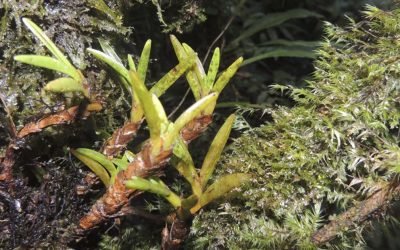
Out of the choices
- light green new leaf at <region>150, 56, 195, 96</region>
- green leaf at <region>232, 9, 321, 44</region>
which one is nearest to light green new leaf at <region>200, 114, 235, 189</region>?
light green new leaf at <region>150, 56, 195, 96</region>

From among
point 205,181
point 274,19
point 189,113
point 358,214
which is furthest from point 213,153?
point 274,19

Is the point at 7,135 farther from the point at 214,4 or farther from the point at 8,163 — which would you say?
the point at 214,4

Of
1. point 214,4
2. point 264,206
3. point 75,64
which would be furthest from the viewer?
point 214,4

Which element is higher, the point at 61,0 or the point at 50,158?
the point at 61,0

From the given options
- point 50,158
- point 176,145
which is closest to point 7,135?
point 50,158

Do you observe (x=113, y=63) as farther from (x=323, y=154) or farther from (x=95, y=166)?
(x=323, y=154)

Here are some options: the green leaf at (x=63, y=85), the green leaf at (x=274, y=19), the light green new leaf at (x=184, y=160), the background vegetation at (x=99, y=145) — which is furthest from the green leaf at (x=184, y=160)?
the green leaf at (x=274, y=19)

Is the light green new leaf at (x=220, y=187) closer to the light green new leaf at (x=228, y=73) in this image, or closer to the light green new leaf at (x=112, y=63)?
the light green new leaf at (x=228, y=73)

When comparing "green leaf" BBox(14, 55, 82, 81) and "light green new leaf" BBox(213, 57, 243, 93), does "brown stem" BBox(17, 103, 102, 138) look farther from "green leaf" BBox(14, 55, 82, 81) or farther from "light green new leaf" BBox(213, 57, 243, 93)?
"light green new leaf" BBox(213, 57, 243, 93)
